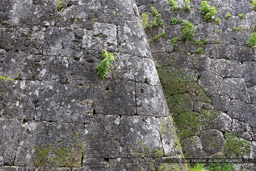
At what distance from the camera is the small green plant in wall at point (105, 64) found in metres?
3.24

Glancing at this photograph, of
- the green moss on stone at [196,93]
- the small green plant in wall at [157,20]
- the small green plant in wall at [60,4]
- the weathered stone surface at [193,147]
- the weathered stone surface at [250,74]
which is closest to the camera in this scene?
the small green plant in wall at [60,4]

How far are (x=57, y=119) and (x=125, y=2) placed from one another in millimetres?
2687

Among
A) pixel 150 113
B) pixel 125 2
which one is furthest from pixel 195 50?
pixel 150 113

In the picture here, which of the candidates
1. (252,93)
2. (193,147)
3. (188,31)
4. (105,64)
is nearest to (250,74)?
(252,93)

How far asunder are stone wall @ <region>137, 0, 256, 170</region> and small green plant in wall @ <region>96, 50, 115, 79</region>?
79.8 inches

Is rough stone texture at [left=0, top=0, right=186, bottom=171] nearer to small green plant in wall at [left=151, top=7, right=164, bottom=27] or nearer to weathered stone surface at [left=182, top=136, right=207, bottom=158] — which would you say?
weathered stone surface at [left=182, top=136, right=207, bottom=158]

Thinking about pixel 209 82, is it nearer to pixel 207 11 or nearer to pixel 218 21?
pixel 218 21

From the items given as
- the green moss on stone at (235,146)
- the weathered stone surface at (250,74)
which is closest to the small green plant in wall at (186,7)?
the weathered stone surface at (250,74)

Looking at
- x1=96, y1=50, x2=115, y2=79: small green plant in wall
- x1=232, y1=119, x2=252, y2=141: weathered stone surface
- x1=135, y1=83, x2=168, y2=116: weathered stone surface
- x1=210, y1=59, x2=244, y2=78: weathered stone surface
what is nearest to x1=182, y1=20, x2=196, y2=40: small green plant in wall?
x1=210, y1=59, x2=244, y2=78: weathered stone surface

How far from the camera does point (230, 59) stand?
535 centimetres

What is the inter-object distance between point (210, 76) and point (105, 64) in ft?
10.3

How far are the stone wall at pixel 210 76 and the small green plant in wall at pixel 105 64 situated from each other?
2027mm

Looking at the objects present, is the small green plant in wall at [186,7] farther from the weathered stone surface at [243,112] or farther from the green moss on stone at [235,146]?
the green moss on stone at [235,146]

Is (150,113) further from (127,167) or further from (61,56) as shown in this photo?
(61,56)
